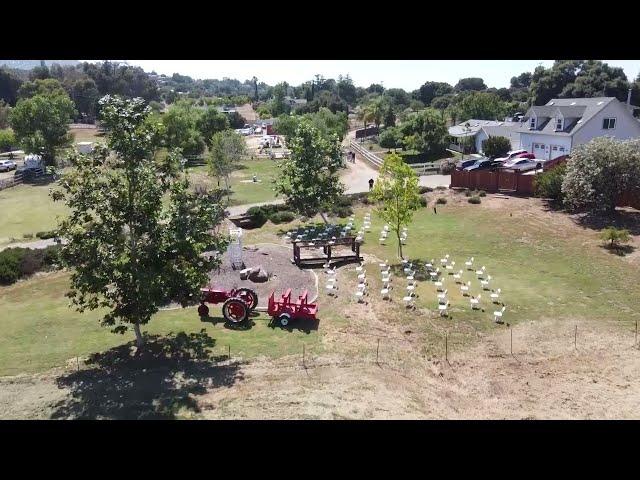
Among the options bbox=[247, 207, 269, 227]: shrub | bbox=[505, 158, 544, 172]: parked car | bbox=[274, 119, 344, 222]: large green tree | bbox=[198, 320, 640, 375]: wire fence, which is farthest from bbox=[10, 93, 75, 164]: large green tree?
bbox=[198, 320, 640, 375]: wire fence

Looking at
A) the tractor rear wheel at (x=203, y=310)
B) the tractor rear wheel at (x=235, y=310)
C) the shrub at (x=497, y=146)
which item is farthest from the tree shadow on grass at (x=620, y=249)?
the shrub at (x=497, y=146)

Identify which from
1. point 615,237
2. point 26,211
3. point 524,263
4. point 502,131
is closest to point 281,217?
point 524,263

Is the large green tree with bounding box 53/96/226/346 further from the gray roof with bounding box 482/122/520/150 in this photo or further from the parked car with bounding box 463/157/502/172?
the gray roof with bounding box 482/122/520/150

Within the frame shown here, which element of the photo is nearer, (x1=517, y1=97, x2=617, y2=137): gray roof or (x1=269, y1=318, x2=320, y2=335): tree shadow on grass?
(x1=269, y1=318, x2=320, y2=335): tree shadow on grass

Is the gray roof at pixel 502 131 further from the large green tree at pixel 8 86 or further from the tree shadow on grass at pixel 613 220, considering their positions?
the large green tree at pixel 8 86

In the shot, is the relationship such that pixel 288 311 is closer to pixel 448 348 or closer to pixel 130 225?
pixel 448 348

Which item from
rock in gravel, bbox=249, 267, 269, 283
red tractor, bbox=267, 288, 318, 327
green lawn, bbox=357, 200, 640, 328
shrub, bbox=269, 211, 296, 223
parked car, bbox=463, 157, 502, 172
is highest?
parked car, bbox=463, 157, 502, 172
